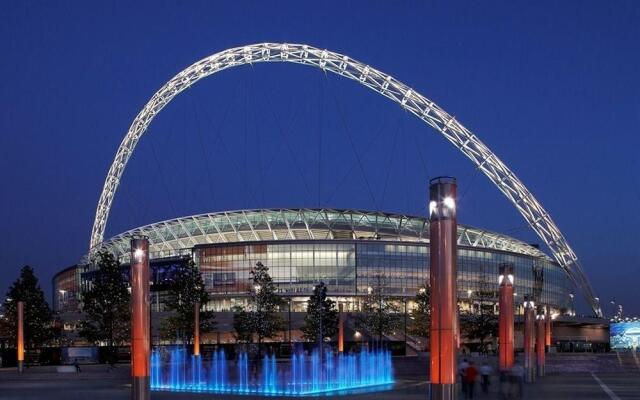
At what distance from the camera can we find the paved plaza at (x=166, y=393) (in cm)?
3703

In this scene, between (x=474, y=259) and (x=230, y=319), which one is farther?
(x=474, y=259)

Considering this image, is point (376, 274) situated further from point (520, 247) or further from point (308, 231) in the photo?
point (520, 247)

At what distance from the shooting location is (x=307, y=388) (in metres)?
42.8

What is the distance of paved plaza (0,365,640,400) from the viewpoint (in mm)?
37031

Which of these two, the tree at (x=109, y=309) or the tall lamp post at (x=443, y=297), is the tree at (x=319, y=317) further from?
the tall lamp post at (x=443, y=297)

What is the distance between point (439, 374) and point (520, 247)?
424 feet

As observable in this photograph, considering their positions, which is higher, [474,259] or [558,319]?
[474,259]

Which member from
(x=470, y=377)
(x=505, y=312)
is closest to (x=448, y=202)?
(x=470, y=377)

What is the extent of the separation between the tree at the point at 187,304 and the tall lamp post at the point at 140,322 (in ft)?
196

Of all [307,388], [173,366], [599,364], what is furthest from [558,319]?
[307,388]

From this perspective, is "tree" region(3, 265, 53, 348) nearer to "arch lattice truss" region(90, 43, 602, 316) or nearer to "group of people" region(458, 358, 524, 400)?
"arch lattice truss" region(90, 43, 602, 316)

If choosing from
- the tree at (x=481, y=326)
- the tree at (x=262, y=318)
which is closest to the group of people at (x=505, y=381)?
the tree at (x=262, y=318)

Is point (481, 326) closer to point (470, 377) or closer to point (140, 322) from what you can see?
point (470, 377)

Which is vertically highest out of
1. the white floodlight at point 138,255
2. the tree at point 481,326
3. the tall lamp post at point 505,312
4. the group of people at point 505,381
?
the white floodlight at point 138,255
